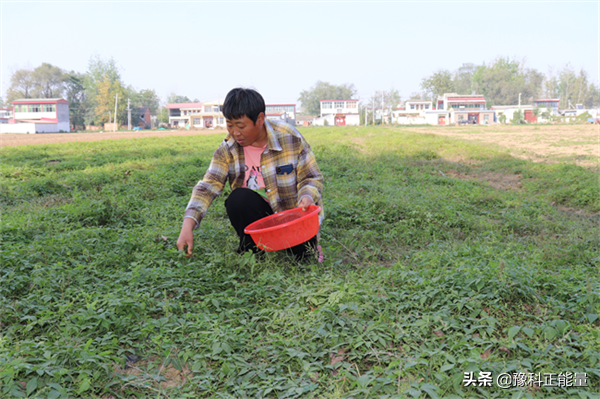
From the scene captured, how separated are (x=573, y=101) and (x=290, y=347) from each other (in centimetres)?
11547

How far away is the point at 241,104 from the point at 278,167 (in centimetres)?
64

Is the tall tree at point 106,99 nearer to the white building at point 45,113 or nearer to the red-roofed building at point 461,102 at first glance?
the white building at point 45,113

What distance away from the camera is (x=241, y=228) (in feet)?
11.8

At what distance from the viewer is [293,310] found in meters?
2.76

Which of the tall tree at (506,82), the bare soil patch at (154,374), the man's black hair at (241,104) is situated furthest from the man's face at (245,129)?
the tall tree at (506,82)

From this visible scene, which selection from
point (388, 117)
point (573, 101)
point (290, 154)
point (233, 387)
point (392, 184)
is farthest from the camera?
point (573, 101)

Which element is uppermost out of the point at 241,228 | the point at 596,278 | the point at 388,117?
the point at 388,117

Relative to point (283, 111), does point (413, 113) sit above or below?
below

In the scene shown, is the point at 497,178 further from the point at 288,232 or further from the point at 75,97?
the point at 75,97

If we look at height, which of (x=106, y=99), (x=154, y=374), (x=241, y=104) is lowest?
(x=154, y=374)

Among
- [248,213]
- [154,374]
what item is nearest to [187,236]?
[248,213]

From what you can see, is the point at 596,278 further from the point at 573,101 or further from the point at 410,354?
the point at 573,101

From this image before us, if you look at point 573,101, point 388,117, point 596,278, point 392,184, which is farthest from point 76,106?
point 573,101

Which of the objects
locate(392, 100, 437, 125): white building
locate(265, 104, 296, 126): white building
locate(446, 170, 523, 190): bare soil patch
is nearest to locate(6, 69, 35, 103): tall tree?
locate(265, 104, 296, 126): white building
